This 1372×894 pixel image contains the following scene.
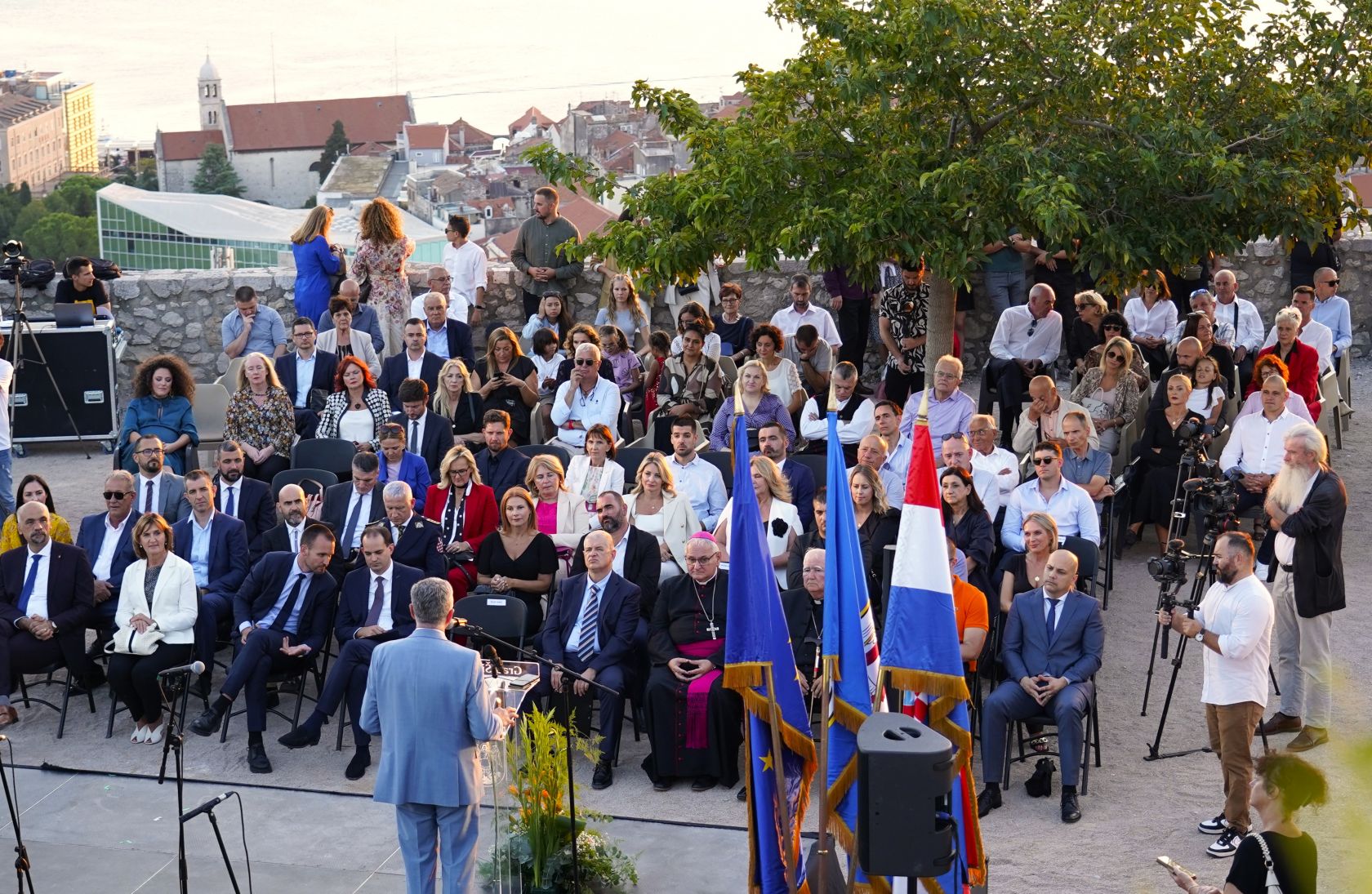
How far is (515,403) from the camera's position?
10.6 m

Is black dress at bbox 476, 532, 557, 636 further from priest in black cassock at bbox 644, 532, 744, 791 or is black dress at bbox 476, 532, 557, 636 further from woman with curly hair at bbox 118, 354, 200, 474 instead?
woman with curly hair at bbox 118, 354, 200, 474

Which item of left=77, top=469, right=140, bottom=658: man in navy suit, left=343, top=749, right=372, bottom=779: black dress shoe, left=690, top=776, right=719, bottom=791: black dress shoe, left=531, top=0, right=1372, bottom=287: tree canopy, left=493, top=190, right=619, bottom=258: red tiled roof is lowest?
left=690, top=776, right=719, bottom=791: black dress shoe

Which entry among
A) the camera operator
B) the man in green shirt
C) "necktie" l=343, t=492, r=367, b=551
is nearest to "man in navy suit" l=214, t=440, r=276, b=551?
"necktie" l=343, t=492, r=367, b=551

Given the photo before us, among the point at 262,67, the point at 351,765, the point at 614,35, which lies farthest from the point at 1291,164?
the point at 262,67

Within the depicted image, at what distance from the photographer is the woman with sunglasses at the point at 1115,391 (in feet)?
33.1

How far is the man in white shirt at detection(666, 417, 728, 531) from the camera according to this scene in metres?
8.96

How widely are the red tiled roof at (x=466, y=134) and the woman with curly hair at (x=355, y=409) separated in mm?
98734

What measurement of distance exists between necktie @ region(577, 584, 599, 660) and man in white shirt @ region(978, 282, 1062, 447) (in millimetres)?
4346

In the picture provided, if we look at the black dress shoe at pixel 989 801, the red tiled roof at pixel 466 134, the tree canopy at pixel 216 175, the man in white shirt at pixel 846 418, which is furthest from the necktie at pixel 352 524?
the tree canopy at pixel 216 175

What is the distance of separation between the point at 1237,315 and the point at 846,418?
3.46 meters

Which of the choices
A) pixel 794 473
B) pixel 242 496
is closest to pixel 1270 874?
pixel 794 473

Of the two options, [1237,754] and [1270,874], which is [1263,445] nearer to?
[1237,754]

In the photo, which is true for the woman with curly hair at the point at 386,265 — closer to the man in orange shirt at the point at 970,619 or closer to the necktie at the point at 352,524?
the necktie at the point at 352,524

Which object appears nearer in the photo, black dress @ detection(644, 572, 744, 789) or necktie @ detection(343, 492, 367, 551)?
black dress @ detection(644, 572, 744, 789)
